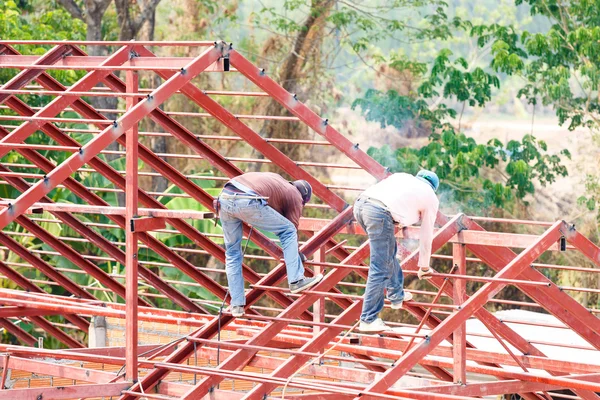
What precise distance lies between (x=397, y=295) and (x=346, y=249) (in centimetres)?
239

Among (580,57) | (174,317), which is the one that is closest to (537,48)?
(580,57)

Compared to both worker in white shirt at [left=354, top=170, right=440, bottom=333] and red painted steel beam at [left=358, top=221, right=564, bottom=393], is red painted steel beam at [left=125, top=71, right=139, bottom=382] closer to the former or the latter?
worker in white shirt at [left=354, top=170, right=440, bottom=333]

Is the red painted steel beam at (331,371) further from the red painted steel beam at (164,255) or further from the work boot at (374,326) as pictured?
the red painted steel beam at (164,255)

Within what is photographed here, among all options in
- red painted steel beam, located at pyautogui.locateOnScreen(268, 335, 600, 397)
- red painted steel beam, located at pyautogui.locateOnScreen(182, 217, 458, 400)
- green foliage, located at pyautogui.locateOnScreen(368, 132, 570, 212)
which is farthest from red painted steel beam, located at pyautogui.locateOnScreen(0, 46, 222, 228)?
green foliage, located at pyautogui.locateOnScreen(368, 132, 570, 212)

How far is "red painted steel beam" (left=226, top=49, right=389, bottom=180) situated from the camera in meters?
8.30

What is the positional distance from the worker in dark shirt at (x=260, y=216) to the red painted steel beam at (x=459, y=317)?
→ 1018 mm

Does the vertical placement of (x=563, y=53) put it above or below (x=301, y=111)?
above

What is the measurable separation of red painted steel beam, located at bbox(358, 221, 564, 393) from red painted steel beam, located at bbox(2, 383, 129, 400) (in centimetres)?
197

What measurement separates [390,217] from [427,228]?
0.26m

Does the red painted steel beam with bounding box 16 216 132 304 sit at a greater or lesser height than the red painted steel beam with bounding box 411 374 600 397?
greater

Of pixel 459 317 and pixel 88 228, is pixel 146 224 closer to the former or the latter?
pixel 459 317

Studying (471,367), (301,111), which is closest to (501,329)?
(471,367)

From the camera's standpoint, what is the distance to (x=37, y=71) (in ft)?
31.0

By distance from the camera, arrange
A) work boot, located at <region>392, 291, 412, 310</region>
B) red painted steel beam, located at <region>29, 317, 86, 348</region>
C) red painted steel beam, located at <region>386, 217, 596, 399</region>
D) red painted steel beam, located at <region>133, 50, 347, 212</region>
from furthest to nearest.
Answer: red painted steel beam, located at <region>29, 317, 86, 348</region>
red painted steel beam, located at <region>133, 50, 347, 212</region>
red painted steel beam, located at <region>386, 217, 596, 399</region>
work boot, located at <region>392, 291, 412, 310</region>
